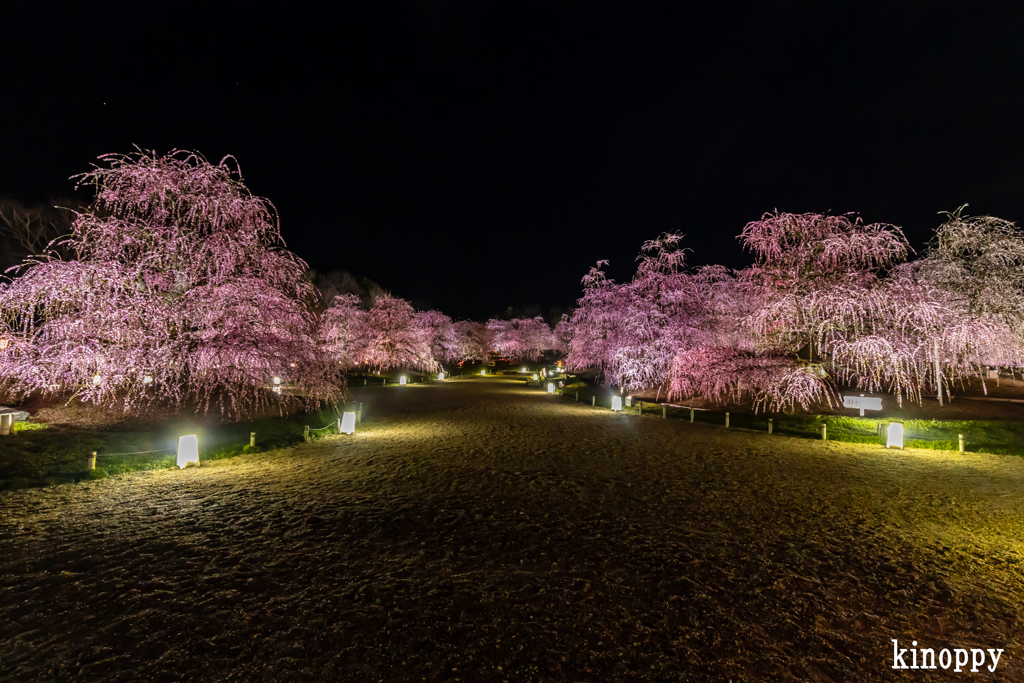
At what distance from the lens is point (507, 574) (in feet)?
18.4

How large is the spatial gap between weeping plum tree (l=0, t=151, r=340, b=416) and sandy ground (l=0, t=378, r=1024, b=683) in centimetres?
539

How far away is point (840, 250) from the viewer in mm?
19109

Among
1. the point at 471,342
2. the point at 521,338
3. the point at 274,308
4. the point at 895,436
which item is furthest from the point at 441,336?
the point at 895,436

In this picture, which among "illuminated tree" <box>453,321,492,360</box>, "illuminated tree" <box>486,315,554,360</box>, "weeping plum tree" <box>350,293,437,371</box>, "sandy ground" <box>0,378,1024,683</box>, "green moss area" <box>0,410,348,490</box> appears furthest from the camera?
"illuminated tree" <box>486,315,554,360</box>

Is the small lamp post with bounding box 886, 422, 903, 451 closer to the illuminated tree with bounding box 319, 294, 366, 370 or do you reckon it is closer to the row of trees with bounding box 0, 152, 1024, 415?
the row of trees with bounding box 0, 152, 1024, 415

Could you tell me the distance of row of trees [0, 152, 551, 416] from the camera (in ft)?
46.8

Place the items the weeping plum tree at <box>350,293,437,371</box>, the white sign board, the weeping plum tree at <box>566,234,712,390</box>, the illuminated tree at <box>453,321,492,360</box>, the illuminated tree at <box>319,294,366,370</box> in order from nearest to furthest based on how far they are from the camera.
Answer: the white sign board, the weeping plum tree at <box>566,234,712,390</box>, the illuminated tree at <box>319,294,366,370</box>, the weeping plum tree at <box>350,293,437,371</box>, the illuminated tree at <box>453,321,492,360</box>

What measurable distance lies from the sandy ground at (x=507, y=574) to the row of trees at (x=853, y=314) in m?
8.53

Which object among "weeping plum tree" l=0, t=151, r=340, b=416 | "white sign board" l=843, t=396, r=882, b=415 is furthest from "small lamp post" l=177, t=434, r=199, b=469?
"white sign board" l=843, t=396, r=882, b=415

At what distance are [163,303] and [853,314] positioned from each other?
23.8 metres

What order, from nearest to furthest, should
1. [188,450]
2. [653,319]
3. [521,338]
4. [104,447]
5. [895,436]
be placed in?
[188,450], [104,447], [895,436], [653,319], [521,338]

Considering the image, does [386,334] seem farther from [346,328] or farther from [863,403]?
[863,403]

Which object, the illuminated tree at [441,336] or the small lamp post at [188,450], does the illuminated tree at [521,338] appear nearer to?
the illuminated tree at [441,336]

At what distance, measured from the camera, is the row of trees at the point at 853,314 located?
58.7 feet
